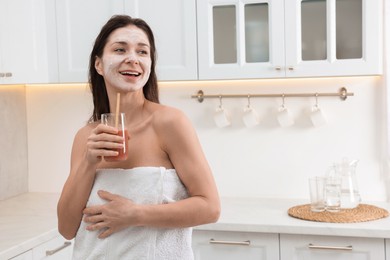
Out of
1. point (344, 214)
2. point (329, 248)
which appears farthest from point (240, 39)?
point (329, 248)

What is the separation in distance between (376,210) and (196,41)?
3.84 ft

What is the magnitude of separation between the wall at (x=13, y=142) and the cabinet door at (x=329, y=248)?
1.65 m

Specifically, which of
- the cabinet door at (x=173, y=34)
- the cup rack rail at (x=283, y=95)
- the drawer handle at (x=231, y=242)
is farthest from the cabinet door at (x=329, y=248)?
the cabinet door at (x=173, y=34)

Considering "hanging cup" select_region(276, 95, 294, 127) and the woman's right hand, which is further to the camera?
"hanging cup" select_region(276, 95, 294, 127)

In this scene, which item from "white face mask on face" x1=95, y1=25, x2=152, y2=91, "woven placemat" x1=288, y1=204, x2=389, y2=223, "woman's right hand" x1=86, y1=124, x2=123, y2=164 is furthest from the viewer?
"woven placemat" x1=288, y1=204, x2=389, y2=223

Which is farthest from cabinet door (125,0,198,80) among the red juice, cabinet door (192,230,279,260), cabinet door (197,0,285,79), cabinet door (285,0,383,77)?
the red juice

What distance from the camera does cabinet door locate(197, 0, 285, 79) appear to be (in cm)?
286

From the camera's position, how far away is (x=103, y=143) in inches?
54.6

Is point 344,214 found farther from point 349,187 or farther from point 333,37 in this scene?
point 333,37

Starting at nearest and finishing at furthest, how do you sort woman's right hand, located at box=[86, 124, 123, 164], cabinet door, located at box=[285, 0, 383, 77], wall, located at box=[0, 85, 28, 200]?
woman's right hand, located at box=[86, 124, 123, 164], cabinet door, located at box=[285, 0, 383, 77], wall, located at box=[0, 85, 28, 200]

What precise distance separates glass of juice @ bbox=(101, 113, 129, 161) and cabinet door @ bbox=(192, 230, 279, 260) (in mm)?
1363

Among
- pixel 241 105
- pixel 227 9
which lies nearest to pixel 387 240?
pixel 241 105

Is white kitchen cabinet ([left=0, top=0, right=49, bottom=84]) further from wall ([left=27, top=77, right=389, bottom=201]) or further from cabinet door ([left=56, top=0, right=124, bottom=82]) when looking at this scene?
wall ([left=27, top=77, right=389, bottom=201])

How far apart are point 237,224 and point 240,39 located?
2.95 feet
